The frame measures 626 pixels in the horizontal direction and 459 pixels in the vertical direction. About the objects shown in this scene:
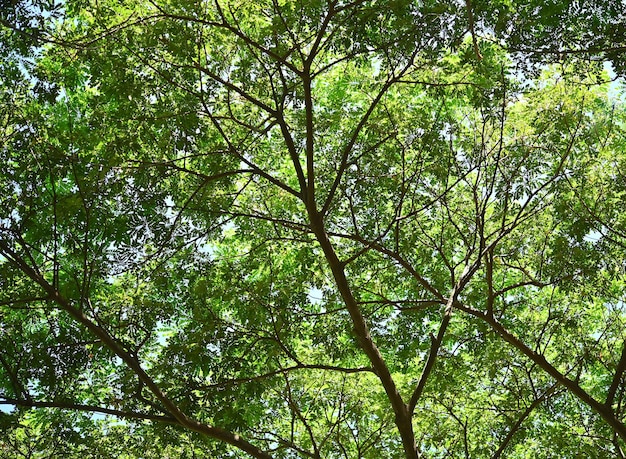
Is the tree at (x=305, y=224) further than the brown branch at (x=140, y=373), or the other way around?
the tree at (x=305, y=224)

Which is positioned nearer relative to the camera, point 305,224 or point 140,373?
point 140,373

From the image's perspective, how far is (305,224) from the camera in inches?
273

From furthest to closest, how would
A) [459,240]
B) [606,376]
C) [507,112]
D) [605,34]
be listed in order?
1. [606,376]
2. [459,240]
3. [507,112]
4. [605,34]

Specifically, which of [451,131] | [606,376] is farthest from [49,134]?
[606,376]

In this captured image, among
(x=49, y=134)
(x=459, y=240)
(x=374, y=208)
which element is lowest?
(x=49, y=134)

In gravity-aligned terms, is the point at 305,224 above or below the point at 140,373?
above

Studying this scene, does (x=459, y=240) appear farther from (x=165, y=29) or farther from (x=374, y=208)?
(x=165, y=29)

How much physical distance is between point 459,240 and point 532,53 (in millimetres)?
2946

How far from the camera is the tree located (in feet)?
19.4

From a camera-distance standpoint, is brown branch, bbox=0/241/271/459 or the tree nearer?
brown branch, bbox=0/241/271/459

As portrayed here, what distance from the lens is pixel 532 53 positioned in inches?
235

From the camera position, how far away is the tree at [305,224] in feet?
19.4

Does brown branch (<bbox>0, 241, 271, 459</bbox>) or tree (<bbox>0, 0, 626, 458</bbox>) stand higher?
tree (<bbox>0, 0, 626, 458</bbox>)

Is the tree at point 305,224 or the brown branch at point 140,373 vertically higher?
the tree at point 305,224
